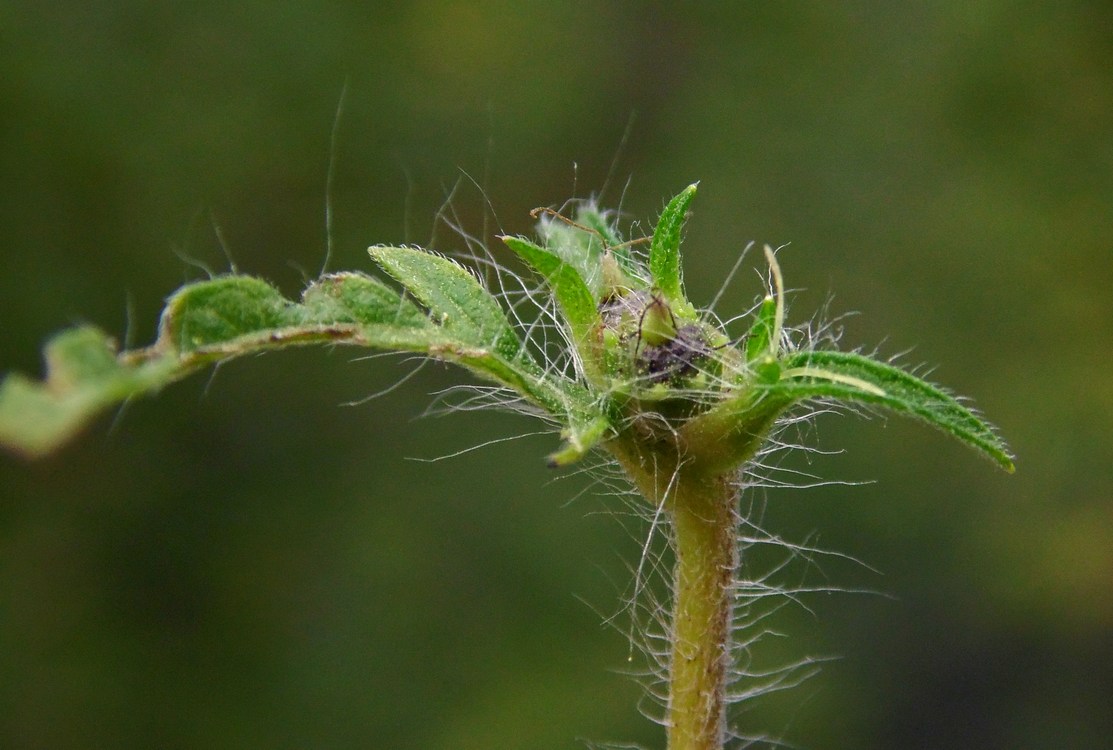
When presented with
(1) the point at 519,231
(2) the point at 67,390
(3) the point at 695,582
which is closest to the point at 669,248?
(3) the point at 695,582

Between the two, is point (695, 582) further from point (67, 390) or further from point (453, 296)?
point (67, 390)

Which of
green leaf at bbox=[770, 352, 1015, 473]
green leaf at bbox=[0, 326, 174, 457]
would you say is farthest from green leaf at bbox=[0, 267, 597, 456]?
green leaf at bbox=[770, 352, 1015, 473]

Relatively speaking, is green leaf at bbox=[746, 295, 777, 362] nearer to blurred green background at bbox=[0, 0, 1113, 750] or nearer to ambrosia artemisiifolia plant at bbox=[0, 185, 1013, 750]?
ambrosia artemisiifolia plant at bbox=[0, 185, 1013, 750]

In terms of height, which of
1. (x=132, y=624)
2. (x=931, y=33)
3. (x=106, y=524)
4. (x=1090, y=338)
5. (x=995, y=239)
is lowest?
(x=132, y=624)

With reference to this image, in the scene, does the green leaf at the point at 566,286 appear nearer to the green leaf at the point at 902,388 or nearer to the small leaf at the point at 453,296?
the small leaf at the point at 453,296

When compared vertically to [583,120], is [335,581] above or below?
below

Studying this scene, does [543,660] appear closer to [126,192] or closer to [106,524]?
[106,524]

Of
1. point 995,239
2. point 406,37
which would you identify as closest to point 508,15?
point 406,37

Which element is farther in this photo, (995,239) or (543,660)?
(995,239)
